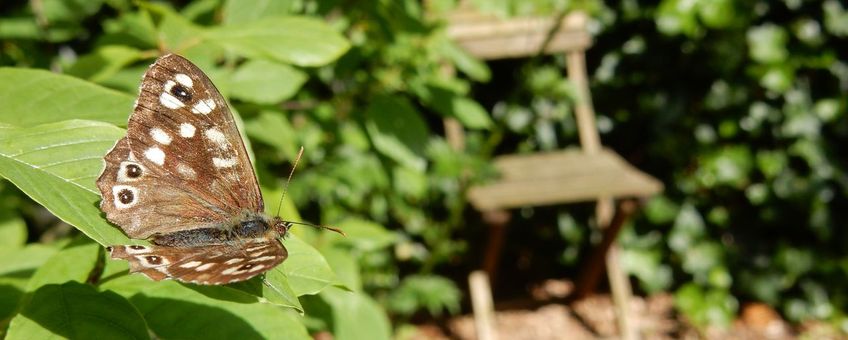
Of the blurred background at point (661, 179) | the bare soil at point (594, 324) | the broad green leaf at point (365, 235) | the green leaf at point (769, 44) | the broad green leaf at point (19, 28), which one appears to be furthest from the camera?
the bare soil at point (594, 324)

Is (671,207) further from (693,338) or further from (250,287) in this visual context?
(250,287)

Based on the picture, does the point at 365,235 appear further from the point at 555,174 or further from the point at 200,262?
the point at 555,174

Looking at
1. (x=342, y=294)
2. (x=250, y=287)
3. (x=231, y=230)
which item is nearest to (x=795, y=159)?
(x=342, y=294)

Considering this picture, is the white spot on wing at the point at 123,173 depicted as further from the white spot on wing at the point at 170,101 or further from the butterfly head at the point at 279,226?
the butterfly head at the point at 279,226

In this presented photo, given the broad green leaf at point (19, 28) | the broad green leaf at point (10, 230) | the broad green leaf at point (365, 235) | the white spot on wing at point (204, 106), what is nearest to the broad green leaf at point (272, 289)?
the white spot on wing at point (204, 106)

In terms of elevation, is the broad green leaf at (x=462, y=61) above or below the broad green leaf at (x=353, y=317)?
above

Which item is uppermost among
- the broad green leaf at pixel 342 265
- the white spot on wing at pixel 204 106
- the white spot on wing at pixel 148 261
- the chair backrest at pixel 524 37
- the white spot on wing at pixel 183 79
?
the chair backrest at pixel 524 37

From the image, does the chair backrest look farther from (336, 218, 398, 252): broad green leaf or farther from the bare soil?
(336, 218, 398, 252): broad green leaf
